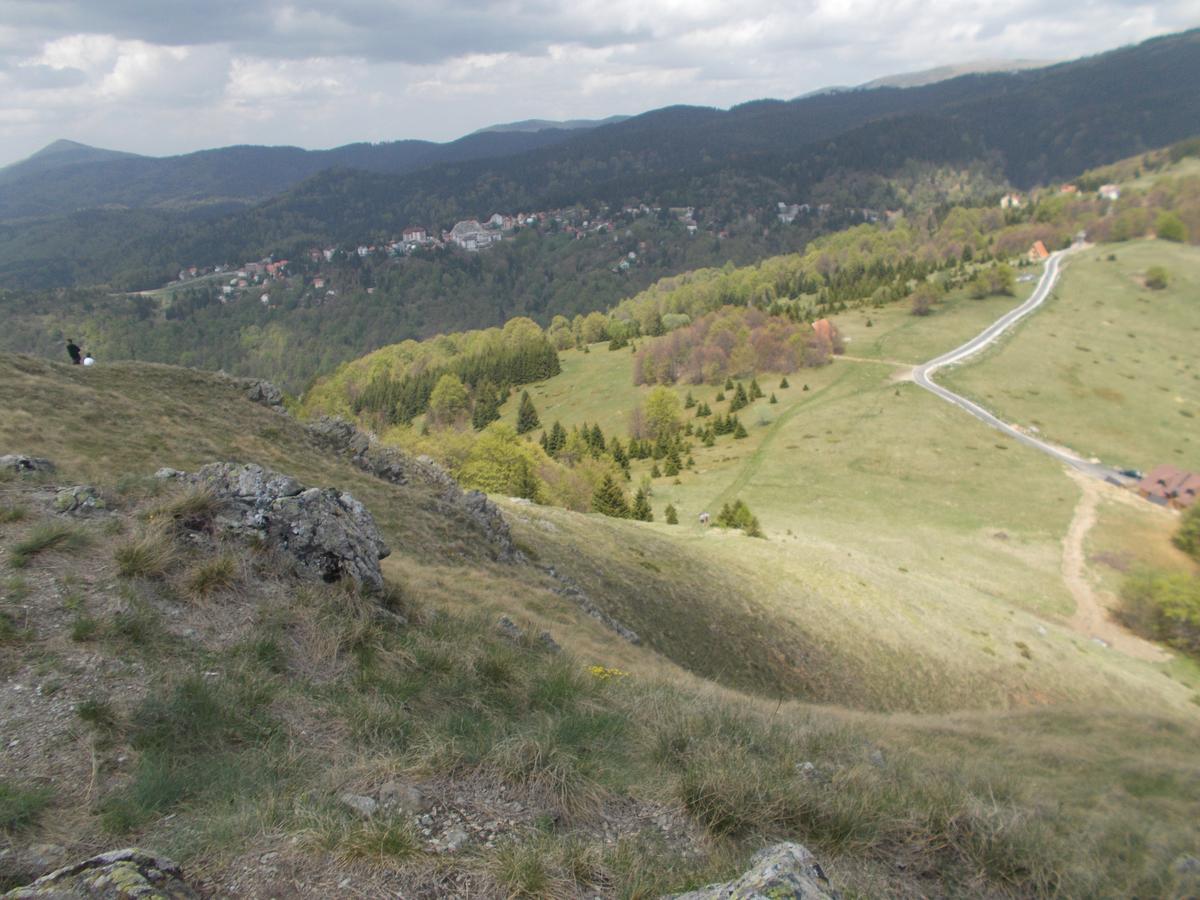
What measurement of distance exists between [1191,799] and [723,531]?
97.7 ft

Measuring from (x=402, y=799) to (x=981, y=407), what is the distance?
94051mm

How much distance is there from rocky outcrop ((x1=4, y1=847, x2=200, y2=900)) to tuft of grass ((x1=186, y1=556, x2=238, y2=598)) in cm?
484

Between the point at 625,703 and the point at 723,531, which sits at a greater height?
the point at 625,703

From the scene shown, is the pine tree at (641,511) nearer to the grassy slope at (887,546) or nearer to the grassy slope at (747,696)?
the grassy slope at (887,546)

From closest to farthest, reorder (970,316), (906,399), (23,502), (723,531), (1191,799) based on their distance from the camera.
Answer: (23,502), (1191,799), (723,531), (906,399), (970,316)

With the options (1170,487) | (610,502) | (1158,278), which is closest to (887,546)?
(610,502)

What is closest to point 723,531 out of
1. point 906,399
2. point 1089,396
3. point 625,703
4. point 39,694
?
point 625,703

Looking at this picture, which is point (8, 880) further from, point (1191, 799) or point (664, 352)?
point (664, 352)

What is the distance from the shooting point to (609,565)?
26109 millimetres

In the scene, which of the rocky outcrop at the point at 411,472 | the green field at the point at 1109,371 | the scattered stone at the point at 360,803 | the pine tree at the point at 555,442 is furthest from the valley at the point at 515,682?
the pine tree at the point at 555,442

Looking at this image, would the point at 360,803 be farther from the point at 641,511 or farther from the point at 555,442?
the point at 555,442

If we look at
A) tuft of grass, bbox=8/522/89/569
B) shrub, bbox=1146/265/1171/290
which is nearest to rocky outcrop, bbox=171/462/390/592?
tuft of grass, bbox=8/522/89/569

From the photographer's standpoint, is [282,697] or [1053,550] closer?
[282,697]

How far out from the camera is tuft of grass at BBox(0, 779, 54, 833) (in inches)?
191
